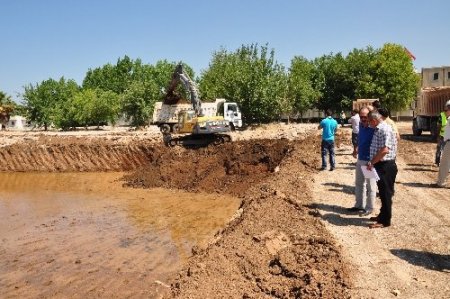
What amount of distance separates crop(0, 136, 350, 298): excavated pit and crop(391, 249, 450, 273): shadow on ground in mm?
845

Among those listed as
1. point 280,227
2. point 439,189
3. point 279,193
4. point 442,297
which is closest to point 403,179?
point 439,189

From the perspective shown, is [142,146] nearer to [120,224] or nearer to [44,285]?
[120,224]

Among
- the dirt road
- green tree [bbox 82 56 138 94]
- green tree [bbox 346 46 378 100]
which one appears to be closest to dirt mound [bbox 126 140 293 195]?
the dirt road

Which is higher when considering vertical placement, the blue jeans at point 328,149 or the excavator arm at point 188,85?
the excavator arm at point 188,85

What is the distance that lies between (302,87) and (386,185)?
39.2 metres

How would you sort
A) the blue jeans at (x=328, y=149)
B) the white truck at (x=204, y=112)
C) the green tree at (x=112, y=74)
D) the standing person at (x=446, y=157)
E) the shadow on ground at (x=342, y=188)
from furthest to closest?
the green tree at (x=112, y=74) < the white truck at (x=204, y=112) < the blue jeans at (x=328, y=149) < the shadow on ground at (x=342, y=188) < the standing person at (x=446, y=157)

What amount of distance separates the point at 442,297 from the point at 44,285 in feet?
19.2

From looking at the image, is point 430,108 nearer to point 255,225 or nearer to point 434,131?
point 434,131

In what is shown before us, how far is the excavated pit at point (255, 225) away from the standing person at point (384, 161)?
104cm

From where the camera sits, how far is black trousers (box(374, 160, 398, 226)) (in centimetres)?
653

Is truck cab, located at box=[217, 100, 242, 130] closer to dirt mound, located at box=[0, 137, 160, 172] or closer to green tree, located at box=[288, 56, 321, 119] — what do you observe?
dirt mound, located at box=[0, 137, 160, 172]

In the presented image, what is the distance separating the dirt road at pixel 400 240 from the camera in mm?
4660

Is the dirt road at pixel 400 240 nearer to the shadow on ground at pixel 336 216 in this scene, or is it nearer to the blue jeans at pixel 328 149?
the shadow on ground at pixel 336 216

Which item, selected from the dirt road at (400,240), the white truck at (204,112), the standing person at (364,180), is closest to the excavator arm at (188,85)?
the white truck at (204,112)
